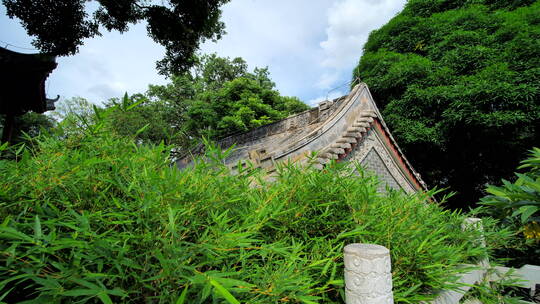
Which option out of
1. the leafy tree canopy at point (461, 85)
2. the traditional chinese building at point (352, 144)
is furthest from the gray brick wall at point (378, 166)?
the leafy tree canopy at point (461, 85)

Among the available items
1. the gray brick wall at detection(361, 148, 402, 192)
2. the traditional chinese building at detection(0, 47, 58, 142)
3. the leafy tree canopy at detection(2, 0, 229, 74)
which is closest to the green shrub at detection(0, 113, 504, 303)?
the gray brick wall at detection(361, 148, 402, 192)

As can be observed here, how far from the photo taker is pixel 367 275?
1.01 metres

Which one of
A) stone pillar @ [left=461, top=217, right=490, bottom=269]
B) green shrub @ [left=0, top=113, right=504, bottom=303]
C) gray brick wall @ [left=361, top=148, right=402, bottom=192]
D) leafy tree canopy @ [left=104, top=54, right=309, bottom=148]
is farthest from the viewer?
leafy tree canopy @ [left=104, top=54, right=309, bottom=148]

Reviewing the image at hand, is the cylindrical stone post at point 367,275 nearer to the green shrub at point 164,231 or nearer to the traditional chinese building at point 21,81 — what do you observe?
the green shrub at point 164,231

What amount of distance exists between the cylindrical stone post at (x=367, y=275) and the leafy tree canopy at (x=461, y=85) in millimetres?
8564

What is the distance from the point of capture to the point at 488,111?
7375 mm

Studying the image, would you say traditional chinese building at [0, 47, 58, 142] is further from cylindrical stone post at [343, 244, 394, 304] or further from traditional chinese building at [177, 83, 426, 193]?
cylindrical stone post at [343, 244, 394, 304]

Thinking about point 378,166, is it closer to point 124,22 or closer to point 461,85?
point 461,85

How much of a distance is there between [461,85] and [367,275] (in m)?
9.31

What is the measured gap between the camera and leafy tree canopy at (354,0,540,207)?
709 cm

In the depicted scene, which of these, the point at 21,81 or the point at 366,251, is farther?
the point at 21,81

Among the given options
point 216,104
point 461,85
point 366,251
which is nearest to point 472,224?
point 366,251

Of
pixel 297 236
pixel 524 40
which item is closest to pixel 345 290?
pixel 297 236

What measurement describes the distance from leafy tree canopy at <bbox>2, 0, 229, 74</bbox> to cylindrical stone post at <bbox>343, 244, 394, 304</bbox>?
8.72 m
